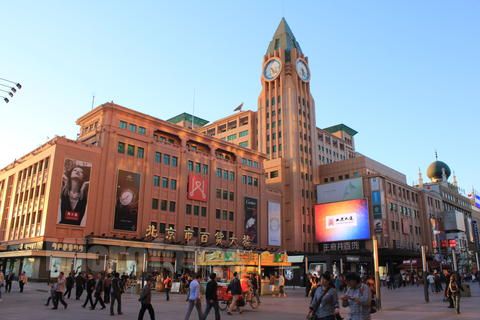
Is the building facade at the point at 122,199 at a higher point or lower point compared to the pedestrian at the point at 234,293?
higher

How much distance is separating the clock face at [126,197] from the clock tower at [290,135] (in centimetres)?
3169

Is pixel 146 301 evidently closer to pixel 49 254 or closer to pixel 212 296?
pixel 212 296

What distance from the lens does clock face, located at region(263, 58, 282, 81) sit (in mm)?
86438

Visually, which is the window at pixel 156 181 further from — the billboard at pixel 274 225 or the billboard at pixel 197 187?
the billboard at pixel 274 225

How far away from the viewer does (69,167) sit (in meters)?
47.8

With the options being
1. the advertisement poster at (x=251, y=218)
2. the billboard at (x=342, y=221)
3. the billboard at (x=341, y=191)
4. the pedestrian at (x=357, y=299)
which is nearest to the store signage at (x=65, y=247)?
the advertisement poster at (x=251, y=218)

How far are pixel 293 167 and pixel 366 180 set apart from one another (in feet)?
44.4

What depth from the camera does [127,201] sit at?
51.3m

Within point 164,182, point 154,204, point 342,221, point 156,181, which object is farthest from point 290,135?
point 154,204

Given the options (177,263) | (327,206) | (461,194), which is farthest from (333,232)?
(461,194)

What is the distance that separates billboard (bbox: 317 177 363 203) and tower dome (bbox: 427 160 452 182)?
4945cm

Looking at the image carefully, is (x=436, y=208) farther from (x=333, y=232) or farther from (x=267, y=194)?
(x=267, y=194)

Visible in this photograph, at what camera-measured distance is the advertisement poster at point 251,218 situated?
65.4 meters

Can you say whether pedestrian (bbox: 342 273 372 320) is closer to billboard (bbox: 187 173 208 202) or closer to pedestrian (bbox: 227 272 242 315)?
pedestrian (bbox: 227 272 242 315)
